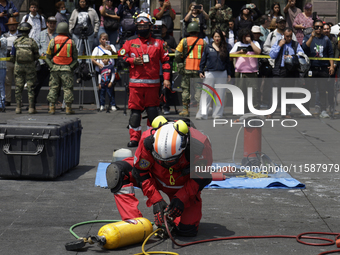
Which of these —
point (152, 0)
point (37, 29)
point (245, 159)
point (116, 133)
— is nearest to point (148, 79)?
point (116, 133)

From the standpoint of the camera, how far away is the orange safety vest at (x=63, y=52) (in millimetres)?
13219

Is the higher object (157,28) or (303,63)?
(157,28)

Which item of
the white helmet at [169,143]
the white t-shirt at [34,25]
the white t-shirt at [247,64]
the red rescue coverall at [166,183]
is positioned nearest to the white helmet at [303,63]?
the white t-shirt at [247,64]

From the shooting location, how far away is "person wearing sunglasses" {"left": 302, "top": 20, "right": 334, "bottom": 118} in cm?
1354

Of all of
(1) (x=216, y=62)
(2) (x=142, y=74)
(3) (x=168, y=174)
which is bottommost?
(3) (x=168, y=174)

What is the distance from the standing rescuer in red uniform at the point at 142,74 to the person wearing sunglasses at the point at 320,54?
16.7 ft

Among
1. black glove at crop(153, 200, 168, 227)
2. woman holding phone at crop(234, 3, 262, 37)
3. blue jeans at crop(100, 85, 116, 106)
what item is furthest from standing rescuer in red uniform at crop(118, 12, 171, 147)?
woman holding phone at crop(234, 3, 262, 37)

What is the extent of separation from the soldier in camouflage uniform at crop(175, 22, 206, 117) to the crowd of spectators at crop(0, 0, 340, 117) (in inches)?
8.1

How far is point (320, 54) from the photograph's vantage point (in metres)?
13.6

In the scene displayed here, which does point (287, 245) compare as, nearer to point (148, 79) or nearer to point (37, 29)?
point (148, 79)

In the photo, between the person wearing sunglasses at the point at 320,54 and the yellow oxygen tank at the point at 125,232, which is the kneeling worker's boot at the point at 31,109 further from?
the yellow oxygen tank at the point at 125,232

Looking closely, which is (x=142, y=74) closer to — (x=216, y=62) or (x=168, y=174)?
(x=216, y=62)

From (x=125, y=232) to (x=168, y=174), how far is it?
69 cm

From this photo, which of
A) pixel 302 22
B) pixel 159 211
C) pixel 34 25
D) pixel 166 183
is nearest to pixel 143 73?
pixel 166 183
